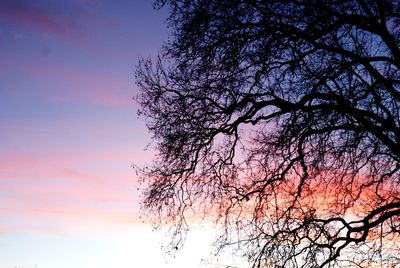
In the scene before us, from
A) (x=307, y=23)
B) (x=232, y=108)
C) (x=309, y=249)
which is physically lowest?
(x=309, y=249)

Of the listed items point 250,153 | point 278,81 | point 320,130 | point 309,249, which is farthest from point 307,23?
point 309,249

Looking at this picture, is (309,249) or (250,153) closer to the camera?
(309,249)

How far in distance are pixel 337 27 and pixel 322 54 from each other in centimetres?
50

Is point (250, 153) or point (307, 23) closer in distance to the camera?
point (307, 23)

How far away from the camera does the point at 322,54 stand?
10305 mm

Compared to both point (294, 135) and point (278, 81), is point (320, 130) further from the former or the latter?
point (278, 81)

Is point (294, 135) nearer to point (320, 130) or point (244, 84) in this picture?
point (320, 130)

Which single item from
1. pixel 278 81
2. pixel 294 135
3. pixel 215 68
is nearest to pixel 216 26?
pixel 215 68

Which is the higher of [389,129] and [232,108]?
[232,108]

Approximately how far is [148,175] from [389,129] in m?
4.29

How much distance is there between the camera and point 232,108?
10688mm

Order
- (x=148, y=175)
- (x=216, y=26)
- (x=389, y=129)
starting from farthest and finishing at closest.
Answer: (x=148, y=175) → (x=216, y=26) → (x=389, y=129)

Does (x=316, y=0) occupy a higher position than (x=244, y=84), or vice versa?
(x=316, y=0)

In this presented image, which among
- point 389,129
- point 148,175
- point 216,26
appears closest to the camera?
point 389,129
